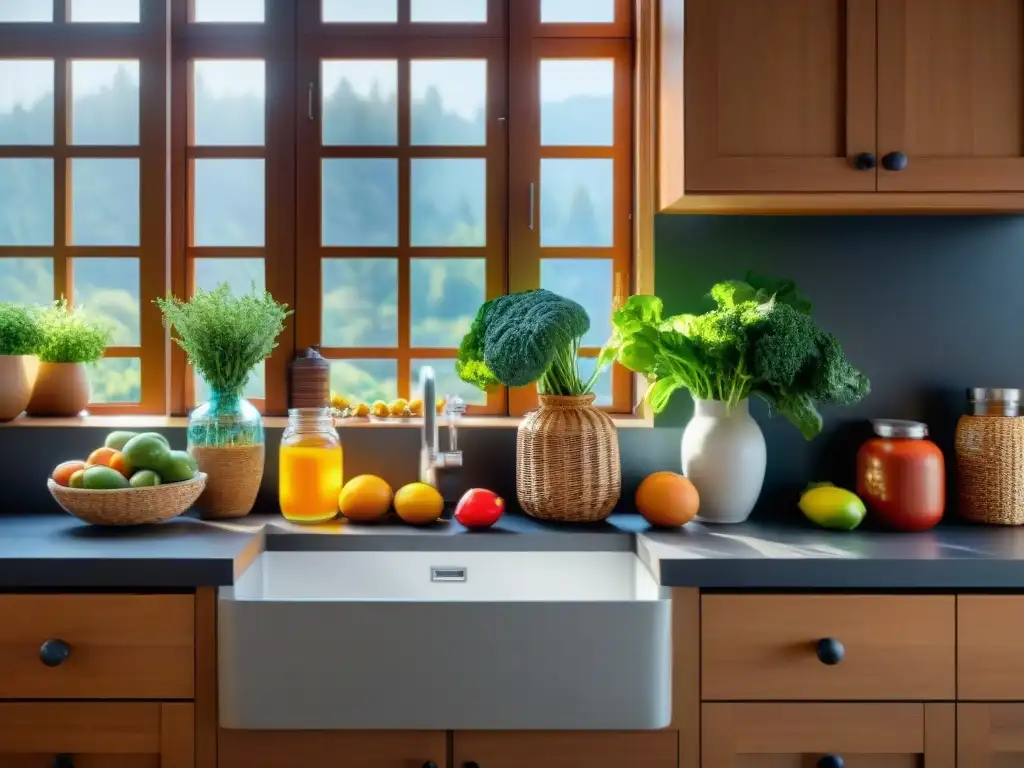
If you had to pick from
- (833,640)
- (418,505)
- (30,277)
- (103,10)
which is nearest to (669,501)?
(833,640)

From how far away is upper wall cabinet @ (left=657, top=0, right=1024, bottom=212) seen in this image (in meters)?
1.68

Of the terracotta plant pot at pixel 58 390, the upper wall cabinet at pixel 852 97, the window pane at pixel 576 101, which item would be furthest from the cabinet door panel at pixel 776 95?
the terracotta plant pot at pixel 58 390

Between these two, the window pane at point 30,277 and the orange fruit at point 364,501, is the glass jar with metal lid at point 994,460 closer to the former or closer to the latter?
the orange fruit at point 364,501

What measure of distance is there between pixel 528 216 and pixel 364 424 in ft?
2.25

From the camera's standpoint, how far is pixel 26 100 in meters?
2.16

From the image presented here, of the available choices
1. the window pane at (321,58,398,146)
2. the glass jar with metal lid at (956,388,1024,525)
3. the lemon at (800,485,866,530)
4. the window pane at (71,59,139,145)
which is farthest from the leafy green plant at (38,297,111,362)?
the glass jar with metal lid at (956,388,1024,525)

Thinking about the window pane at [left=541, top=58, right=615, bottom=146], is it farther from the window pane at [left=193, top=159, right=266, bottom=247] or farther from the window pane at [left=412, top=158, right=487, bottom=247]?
the window pane at [left=193, top=159, right=266, bottom=247]

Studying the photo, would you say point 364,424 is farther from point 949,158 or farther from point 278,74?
point 949,158

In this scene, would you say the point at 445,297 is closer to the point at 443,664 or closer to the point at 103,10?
the point at 443,664

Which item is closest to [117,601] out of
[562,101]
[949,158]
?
[562,101]

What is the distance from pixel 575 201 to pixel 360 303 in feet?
2.08

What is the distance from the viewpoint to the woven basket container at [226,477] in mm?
1824

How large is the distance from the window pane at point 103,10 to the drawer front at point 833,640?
205 cm

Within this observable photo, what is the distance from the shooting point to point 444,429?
2010mm
